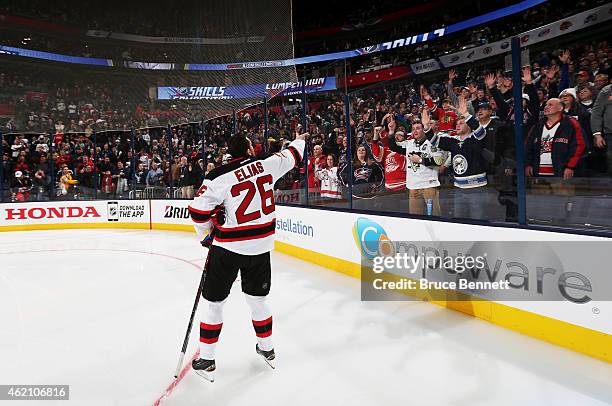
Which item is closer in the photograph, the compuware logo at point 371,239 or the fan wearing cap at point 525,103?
the fan wearing cap at point 525,103

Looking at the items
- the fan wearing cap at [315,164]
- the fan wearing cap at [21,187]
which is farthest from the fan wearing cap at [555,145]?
the fan wearing cap at [21,187]

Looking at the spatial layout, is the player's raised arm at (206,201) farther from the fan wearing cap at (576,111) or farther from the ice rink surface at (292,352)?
the fan wearing cap at (576,111)

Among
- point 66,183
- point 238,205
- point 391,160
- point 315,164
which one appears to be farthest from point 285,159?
point 66,183

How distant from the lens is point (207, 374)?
2.40 meters

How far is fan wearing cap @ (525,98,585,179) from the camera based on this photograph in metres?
3.47

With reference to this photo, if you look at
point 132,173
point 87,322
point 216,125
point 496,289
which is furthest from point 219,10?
point 496,289

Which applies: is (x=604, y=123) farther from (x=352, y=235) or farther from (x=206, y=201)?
(x=206, y=201)

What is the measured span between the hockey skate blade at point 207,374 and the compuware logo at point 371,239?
7.72 ft

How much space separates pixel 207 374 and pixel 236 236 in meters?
0.83

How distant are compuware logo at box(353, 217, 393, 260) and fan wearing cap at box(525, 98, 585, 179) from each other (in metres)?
1.47

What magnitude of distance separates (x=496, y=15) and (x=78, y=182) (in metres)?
16.3

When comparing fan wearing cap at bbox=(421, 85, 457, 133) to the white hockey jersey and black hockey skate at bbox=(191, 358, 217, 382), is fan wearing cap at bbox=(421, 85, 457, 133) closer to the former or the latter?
the white hockey jersey

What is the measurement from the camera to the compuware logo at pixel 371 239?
427 centimetres

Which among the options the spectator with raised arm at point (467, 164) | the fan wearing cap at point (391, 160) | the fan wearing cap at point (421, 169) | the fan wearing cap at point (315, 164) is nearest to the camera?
the spectator with raised arm at point (467, 164)
